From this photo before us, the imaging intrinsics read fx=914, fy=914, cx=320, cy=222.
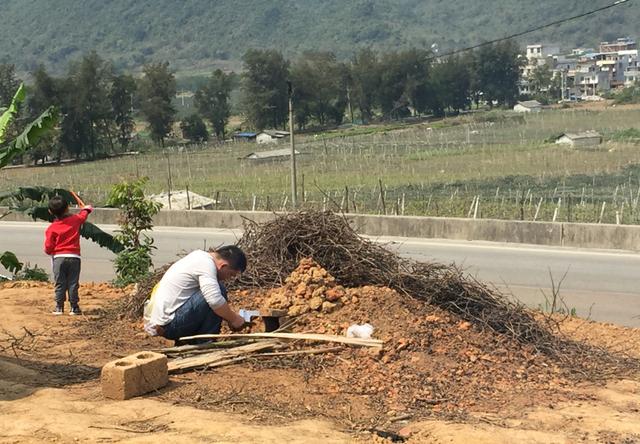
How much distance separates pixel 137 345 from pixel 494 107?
142m

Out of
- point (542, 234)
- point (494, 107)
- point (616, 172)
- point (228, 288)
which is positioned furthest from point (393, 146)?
point (494, 107)

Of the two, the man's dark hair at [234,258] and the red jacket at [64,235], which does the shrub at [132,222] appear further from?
the man's dark hair at [234,258]

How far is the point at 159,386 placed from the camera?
6910 millimetres

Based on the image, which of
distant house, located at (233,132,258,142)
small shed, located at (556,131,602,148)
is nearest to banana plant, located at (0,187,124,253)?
small shed, located at (556,131,602,148)

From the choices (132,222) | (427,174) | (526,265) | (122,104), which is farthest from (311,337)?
(122,104)

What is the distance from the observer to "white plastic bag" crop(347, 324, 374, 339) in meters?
7.89

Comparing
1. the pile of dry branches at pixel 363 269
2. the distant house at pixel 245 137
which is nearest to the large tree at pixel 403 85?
the distant house at pixel 245 137

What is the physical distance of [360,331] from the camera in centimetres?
792

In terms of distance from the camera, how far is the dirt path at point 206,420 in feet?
19.0

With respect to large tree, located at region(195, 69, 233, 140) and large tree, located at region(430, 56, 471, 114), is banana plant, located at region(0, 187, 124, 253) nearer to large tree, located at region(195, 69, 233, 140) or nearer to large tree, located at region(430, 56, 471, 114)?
large tree, located at region(195, 69, 233, 140)

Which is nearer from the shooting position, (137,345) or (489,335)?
(489,335)

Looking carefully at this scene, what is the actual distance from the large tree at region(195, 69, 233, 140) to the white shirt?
102 meters

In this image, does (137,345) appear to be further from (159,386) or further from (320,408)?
(320,408)

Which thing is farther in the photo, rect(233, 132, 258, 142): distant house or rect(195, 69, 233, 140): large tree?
rect(195, 69, 233, 140): large tree
